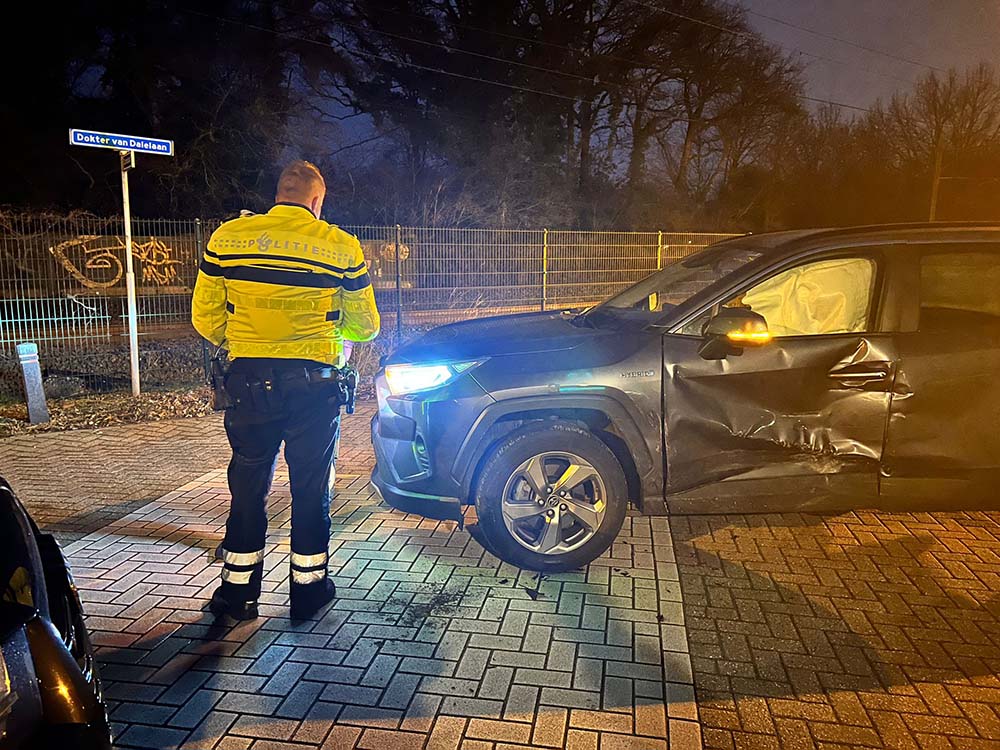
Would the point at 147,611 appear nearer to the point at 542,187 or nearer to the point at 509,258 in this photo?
the point at 509,258

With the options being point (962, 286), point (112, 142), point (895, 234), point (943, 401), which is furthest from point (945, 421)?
point (112, 142)

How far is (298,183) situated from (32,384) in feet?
18.1

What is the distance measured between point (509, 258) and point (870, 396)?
8.86m

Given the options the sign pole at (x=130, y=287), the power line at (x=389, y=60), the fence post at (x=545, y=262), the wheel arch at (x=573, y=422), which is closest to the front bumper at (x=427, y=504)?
the wheel arch at (x=573, y=422)

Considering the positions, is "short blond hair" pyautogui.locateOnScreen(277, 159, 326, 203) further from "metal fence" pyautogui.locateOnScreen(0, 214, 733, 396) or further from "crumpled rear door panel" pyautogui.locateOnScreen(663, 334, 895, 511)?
"metal fence" pyautogui.locateOnScreen(0, 214, 733, 396)

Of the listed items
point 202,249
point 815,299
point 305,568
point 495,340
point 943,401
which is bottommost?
point 305,568

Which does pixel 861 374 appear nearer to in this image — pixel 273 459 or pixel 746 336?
pixel 746 336

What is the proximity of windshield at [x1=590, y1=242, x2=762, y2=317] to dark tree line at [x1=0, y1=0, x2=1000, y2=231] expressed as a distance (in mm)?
16093

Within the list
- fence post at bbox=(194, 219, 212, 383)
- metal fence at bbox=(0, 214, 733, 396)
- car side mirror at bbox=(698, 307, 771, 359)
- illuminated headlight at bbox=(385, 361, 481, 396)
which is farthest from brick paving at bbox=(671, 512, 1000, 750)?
metal fence at bbox=(0, 214, 733, 396)

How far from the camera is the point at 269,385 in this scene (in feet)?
10.7

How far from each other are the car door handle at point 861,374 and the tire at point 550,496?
1.25 metres

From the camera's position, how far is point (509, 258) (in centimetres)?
1236

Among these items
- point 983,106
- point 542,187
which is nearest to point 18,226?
point 542,187

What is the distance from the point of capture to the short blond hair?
341cm
